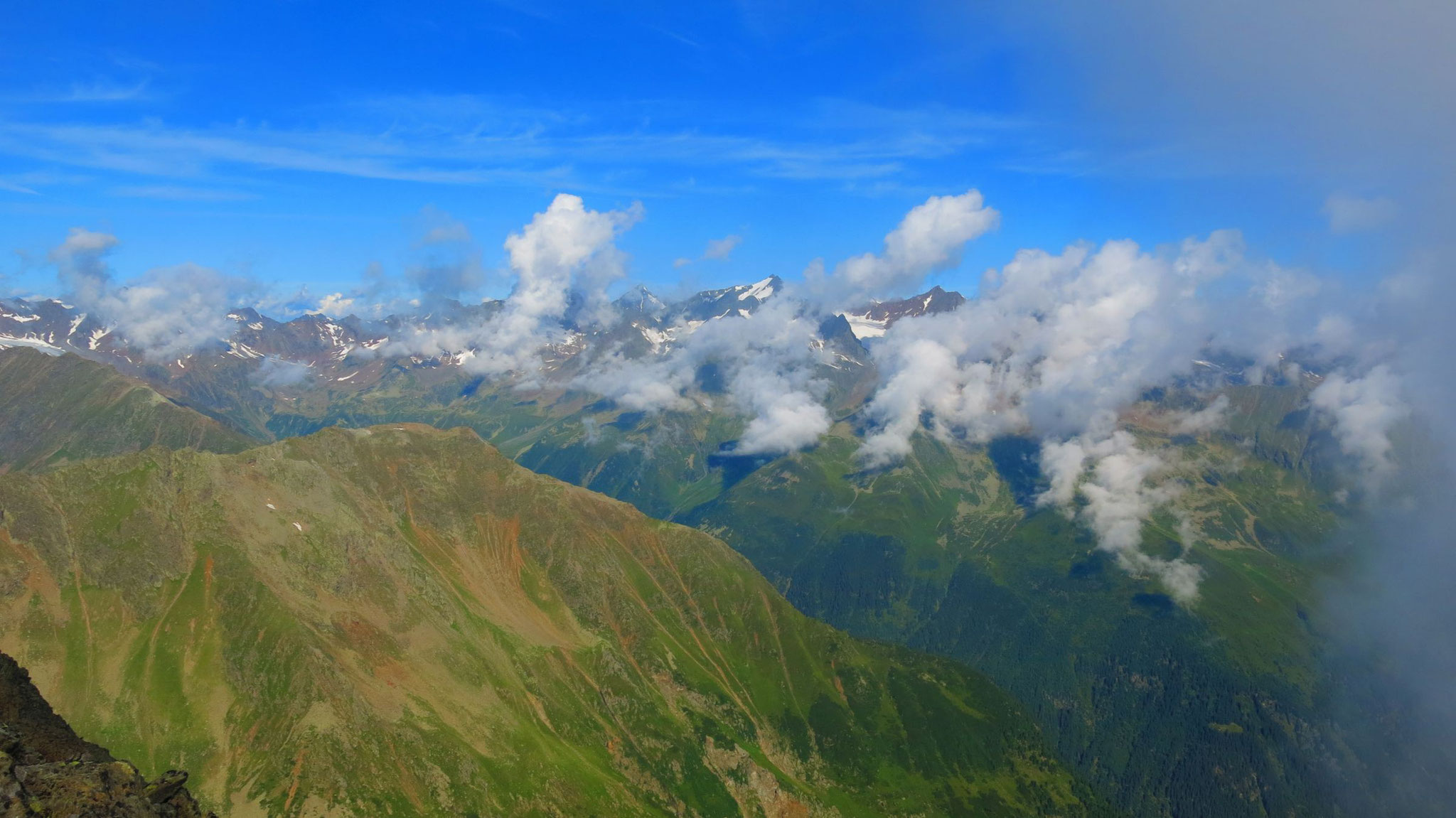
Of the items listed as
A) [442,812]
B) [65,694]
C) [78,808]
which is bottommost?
[442,812]

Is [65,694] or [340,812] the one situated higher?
[65,694]

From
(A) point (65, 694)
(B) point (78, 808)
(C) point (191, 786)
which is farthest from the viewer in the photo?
(A) point (65, 694)

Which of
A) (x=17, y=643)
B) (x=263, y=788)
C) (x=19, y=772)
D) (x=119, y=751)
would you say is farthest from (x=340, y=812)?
(x=19, y=772)

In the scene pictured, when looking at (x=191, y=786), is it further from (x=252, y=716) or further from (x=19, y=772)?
(x=19, y=772)

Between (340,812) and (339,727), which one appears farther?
(339,727)

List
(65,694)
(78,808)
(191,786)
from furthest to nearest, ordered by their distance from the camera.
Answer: (65,694), (191,786), (78,808)

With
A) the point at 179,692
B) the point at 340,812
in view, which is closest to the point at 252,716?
the point at 179,692
